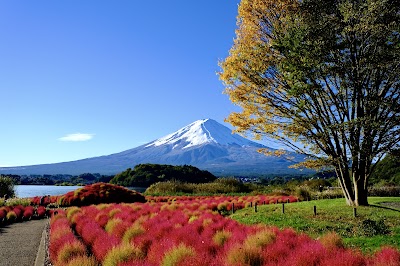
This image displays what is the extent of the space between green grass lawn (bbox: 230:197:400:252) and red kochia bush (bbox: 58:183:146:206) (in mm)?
12958

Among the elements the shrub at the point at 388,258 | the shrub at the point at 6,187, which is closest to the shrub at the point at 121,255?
the shrub at the point at 388,258

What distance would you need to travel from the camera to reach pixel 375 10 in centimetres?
1442

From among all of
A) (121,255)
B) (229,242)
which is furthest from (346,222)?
(121,255)

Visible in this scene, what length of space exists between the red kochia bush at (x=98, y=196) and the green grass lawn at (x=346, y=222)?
1296 cm

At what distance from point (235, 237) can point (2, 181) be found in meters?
34.7

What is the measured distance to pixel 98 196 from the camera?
89.2ft

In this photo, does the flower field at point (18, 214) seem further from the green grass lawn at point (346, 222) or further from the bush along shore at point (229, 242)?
the green grass lawn at point (346, 222)

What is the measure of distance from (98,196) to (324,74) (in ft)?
62.2

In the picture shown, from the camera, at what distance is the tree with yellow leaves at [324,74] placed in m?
14.8

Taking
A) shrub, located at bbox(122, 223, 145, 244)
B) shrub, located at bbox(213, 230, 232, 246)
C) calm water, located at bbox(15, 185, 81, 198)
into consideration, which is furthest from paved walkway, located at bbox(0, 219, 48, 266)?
calm water, located at bbox(15, 185, 81, 198)

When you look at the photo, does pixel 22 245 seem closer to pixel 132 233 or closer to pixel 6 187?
pixel 132 233

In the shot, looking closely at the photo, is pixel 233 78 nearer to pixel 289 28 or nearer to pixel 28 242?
pixel 289 28

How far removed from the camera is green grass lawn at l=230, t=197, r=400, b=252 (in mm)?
11094

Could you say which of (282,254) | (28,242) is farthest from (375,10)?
(28,242)
